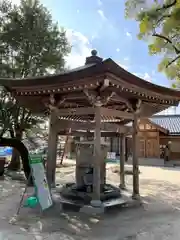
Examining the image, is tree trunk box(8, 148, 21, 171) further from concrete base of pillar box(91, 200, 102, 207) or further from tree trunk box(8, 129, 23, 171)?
concrete base of pillar box(91, 200, 102, 207)

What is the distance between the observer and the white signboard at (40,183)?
5.35 metres

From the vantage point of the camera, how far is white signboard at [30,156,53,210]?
535 cm

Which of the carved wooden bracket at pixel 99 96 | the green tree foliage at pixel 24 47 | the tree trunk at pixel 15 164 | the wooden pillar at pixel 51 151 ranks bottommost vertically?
the tree trunk at pixel 15 164

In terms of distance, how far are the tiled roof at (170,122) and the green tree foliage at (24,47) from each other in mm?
13905

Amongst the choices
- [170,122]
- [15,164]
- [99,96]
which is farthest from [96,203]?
[170,122]

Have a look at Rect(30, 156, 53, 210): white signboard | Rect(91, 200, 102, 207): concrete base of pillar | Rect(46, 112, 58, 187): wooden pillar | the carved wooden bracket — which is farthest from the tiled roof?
Rect(30, 156, 53, 210): white signboard

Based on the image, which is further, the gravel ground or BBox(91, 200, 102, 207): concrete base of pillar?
BBox(91, 200, 102, 207): concrete base of pillar

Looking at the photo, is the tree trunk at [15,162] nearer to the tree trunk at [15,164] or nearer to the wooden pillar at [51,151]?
the tree trunk at [15,164]

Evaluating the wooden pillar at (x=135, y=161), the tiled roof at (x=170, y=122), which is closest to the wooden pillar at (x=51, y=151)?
the wooden pillar at (x=135, y=161)

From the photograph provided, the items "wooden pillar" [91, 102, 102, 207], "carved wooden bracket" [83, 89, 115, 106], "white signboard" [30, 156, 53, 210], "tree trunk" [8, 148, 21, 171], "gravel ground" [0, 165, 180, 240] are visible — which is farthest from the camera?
"tree trunk" [8, 148, 21, 171]

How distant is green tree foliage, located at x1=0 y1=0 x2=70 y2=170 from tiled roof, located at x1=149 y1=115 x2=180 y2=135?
45.6ft

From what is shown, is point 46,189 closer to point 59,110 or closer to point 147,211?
point 59,110

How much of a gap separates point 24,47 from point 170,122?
703 inches

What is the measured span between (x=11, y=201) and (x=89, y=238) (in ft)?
11.5
